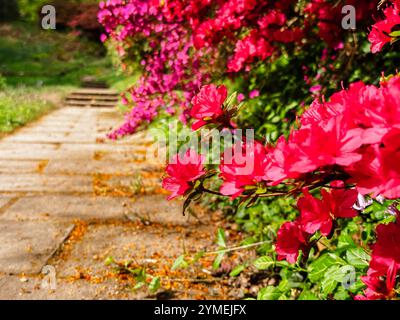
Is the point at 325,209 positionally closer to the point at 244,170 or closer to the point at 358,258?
the point at 244,170

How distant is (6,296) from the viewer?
6.37 ft

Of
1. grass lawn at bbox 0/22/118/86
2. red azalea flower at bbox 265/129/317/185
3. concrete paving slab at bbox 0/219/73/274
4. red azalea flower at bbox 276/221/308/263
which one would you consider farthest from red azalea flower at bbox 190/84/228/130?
grass lawn at bbox 0/22/118/86

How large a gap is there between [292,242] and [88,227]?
2055mm

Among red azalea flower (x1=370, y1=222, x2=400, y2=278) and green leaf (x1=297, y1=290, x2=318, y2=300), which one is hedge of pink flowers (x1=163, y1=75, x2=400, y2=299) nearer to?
red azalea flower (x1=370, y1=222, x2=400, y2=278)

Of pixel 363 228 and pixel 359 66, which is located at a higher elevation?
Answer: pixel 359 66

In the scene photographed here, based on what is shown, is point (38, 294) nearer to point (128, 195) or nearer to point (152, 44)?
point (128, 195)

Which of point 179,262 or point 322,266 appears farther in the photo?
point 179,262

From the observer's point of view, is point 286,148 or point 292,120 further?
point 292,120

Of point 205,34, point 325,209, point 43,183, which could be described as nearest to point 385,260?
point 325,209

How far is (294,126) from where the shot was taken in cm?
296

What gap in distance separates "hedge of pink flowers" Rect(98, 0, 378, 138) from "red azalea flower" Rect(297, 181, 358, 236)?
5.37 feet
